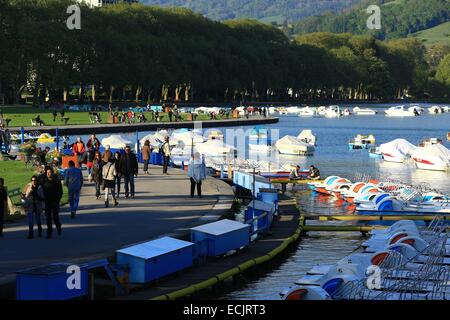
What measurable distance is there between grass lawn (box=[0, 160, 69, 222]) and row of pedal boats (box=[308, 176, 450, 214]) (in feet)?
36.8

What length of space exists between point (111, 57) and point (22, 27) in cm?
2115

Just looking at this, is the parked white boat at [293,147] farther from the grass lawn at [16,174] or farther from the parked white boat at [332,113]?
the parked white boat at [332,113]

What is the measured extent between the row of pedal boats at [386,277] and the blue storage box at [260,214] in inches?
193

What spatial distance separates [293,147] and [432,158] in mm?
16369

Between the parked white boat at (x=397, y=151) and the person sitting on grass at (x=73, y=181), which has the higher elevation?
the person sitting on grass at (x=73, y=181)

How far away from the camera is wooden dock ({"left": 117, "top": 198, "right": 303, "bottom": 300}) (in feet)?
71.0

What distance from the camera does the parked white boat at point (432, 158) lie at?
226 feet

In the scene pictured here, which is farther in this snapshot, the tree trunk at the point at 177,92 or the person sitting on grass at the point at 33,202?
the tree trunk at the point at 177,92

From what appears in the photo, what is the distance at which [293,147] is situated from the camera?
274 feet

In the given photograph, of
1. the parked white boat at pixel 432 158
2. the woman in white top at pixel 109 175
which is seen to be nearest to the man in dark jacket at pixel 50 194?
the woman in white top at pixel 109 175

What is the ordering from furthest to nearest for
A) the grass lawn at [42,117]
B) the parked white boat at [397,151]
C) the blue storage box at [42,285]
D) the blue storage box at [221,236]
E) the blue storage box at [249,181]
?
the grass lawn at [42,117] < the parked white boat at [397,151] < the blue storage box at [249,181] < the blue storage box at [221,236] < the blue storage box at [42,285]

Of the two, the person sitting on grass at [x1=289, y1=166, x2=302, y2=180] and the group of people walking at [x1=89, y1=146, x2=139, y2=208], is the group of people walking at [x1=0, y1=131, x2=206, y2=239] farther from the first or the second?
the person sitting on grass at [x1=289, y1=166, x2=302, y2=180]

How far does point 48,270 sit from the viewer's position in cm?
1947

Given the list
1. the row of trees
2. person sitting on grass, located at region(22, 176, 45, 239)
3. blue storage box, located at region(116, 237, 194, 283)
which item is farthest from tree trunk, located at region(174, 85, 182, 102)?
blue storage box, located at region(116, 237, 194, 283)
